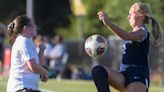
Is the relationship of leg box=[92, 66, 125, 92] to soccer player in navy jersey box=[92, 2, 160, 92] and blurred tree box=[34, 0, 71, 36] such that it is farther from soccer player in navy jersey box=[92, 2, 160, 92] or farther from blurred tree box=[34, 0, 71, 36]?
blurred tree box=[34, 0, 71, 36]

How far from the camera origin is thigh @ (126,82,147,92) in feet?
34.5

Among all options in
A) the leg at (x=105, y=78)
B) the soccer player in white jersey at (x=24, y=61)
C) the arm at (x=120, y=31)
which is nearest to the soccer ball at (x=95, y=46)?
the leg at (x=105, y=78)

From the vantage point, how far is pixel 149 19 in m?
10.9

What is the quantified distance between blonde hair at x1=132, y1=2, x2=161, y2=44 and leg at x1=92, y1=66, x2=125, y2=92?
86 centimetres

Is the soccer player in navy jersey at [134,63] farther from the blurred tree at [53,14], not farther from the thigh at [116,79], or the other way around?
the blurred tree at [53,14]

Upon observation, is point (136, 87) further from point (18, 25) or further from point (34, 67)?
point (18, 25)

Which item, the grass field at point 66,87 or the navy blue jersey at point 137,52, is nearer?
the navy blue jersey at point 137,52

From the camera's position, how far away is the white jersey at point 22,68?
9.86 m

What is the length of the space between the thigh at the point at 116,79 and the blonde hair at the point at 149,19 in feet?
2.75

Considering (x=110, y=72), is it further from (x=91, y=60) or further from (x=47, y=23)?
(x=47, y=23)

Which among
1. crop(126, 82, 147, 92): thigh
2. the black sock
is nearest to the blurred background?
the black sock

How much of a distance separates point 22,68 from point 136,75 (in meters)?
1.82

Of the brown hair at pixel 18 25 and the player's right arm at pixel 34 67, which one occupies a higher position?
the brown hair at pixel 18 25

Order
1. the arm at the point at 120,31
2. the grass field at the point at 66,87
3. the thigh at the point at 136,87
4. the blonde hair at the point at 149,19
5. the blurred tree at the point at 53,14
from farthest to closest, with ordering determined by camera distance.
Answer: the blurred tree at the point at 53,14 → the grass field at the point at 66,87 → the blonde hair at the point at 149,19 → the thigh at the point at 136,87 → the arm at the point at 120,31
